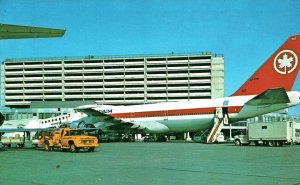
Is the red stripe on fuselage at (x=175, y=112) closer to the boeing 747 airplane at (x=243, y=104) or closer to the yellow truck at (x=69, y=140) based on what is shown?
the boeing 747 airplane at (x=243, y=104)

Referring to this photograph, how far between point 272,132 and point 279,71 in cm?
691

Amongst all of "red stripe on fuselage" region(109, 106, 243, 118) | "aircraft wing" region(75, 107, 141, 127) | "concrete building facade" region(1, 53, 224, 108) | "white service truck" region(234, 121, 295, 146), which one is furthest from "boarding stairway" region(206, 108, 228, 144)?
"concrete building facade" region(1, 53, 224, 108)

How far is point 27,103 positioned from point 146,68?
45.8 meters

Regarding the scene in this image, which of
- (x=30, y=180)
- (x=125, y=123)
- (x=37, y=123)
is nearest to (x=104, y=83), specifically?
(x=37, y=123)

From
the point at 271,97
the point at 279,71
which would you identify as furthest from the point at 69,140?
the point at 279,71

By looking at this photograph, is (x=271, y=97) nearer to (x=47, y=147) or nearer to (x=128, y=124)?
(x=128, y=124)

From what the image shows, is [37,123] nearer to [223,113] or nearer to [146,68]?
[223,113]

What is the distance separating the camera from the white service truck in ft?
129

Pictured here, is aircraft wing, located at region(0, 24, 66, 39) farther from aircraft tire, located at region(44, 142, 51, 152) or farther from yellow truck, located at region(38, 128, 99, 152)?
aircraft tire, located at region(44, 142, 51, 152)

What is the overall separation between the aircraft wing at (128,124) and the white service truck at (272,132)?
12.5 m

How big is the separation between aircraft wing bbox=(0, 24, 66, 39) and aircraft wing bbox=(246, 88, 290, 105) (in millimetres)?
30063

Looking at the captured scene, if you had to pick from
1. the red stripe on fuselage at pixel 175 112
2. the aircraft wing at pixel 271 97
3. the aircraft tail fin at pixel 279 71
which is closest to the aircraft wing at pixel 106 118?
the red stripe on fuselage at pixel 175 112

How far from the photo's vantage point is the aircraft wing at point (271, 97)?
3819 cm

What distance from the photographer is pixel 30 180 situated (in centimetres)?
1323
